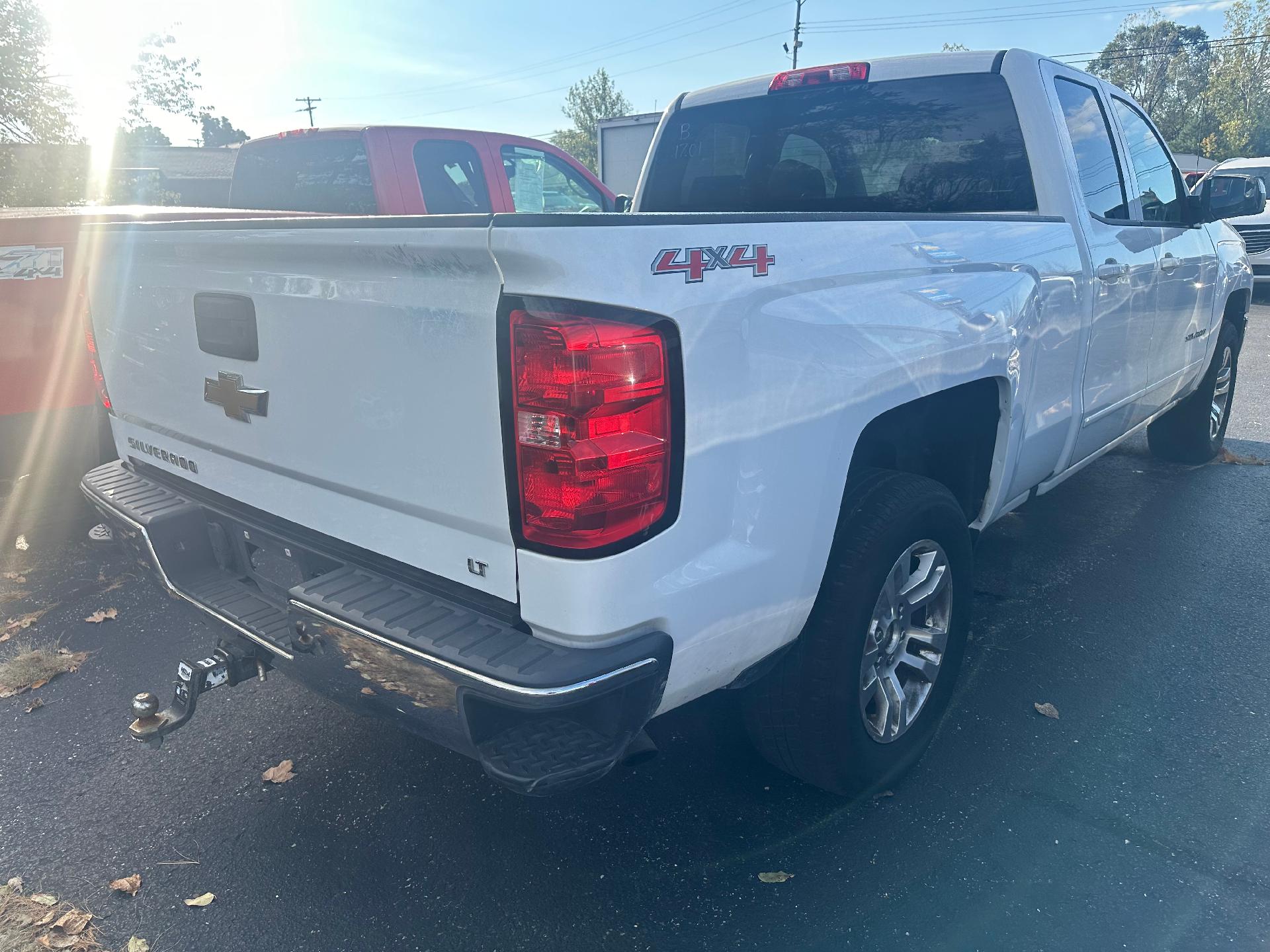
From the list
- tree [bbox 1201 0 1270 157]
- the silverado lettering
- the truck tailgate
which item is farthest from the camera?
tree [bbox 1201 0 1270 157]

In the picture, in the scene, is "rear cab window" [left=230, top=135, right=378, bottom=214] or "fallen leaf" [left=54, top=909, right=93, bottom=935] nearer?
"fallen leaf" [left=54, top=909, right=93, bottom=935]

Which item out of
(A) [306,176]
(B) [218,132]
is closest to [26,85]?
(A) [306,176]

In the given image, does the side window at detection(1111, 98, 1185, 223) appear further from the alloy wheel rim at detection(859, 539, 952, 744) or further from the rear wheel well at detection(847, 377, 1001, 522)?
the alloy wheel rim at detection(859, 539, 952, 744)

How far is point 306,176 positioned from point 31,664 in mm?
4280

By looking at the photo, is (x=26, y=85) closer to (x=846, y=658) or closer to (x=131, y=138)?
(x=131, y=138)

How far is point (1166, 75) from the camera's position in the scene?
59.8 m

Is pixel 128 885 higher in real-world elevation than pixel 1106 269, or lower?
lower

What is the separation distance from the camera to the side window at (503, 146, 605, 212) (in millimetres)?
6875

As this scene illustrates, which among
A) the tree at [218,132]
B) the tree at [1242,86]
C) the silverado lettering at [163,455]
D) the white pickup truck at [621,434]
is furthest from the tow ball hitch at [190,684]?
the tree at [218,132]

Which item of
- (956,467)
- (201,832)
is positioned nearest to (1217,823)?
(956,467)

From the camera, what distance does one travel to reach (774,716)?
2426mm

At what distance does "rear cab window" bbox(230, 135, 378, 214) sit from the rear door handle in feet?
14.9

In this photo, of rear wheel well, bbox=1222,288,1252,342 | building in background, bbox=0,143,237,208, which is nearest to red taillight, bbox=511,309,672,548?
rear wheel well, bbox=1222,288,1252,342

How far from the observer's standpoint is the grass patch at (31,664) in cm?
339
